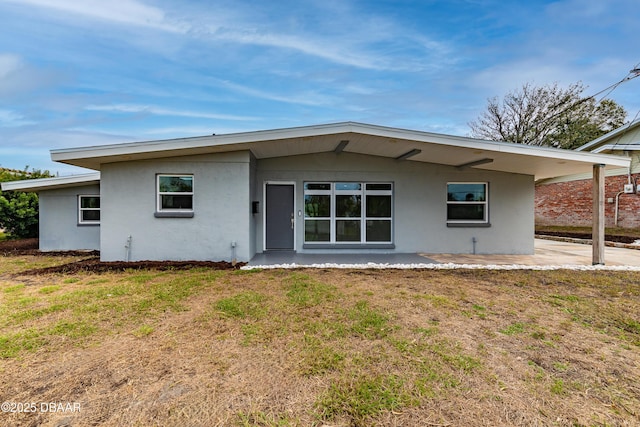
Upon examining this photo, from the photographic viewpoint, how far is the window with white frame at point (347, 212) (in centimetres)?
968

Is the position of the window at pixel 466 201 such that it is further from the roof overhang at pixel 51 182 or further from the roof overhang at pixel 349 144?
the roof overhang at pixel 51 182

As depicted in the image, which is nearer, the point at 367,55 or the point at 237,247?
the point at 237,247

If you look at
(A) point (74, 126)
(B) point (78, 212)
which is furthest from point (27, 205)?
(A) point (74, 126)

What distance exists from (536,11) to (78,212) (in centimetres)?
1678

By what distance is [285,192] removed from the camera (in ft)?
31.4

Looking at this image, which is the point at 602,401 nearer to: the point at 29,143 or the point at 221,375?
the point at 221,375

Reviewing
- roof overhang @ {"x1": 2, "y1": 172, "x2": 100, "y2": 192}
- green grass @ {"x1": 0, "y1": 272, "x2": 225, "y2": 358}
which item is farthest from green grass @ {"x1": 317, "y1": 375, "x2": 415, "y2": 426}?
roof overhang @ {"x1": 2, "y1": 172, "x2": 100, "y2": 192}

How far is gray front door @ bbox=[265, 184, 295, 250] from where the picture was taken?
9555 mm

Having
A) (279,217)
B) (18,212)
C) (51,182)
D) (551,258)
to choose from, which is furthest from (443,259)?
(18,212)

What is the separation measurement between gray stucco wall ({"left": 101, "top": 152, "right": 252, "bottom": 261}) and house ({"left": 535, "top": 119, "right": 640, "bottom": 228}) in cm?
1545

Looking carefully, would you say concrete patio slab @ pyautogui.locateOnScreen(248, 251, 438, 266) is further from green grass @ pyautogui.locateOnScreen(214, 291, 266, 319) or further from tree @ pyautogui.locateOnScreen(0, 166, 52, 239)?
tree @ pyautogui.locateOnScreen(0, 166, 52, 239)

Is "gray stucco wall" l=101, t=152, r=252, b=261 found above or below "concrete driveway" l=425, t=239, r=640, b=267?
above

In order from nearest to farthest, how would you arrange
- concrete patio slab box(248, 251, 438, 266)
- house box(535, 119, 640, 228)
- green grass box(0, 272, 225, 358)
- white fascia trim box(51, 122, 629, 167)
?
green grass box(0, 272, 225, 358), white fascia trim box(51, 122, 629, 167), concrete patio slab box(248, 251, 438, 266), house box(535, 119, 640, 228)

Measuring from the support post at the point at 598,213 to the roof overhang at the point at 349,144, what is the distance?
0.26 metres
